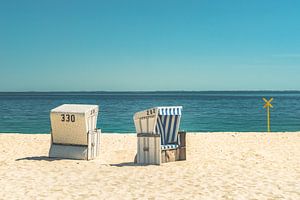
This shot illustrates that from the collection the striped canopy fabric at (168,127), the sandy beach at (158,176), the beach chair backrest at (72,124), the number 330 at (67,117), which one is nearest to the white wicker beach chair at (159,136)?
the striped canopy fabric at (168,127)

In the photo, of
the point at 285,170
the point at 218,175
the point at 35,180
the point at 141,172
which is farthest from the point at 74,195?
the point at 285,170

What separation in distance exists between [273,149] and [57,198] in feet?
32.4

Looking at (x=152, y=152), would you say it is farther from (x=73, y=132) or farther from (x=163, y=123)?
(x=73, y=132)

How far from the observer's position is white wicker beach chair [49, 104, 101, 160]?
39.3ft

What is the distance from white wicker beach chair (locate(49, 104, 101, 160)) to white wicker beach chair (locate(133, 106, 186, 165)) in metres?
1.74

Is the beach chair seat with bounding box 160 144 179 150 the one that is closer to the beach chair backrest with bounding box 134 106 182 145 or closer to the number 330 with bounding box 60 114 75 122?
the beach chair backrest with bounding box 134 106 182 145

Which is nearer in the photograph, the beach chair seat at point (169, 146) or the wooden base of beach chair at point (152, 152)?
the wooden base of beach chair at point (152, 152)

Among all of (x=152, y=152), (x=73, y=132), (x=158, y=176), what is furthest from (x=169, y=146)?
(x=73, y=132)

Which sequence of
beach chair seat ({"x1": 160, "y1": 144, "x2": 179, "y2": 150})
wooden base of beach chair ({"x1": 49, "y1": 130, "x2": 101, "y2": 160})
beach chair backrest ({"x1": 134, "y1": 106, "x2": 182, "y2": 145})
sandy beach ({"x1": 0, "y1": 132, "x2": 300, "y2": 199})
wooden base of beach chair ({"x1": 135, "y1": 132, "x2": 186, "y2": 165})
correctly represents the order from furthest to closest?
wooden base of beach chair ({"x1": 49, "y1": 130, "x2": 101, "y2": 160}), beach chair seat ({"x1": 160, "y1": 144, "x2": 179, "y2": 150}), beach chair backrest ({"x1": 134, "y1": 106, "x2": 182, "y2": 145}), wooden base of beach chair ({"x1": 135, "y1": 132, "x2": 186, "y2": 165}), sandy beach ({"x1": 0, "y1": 132, "x2": 300, "y2": 199})

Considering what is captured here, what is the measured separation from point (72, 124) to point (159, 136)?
10.2ft

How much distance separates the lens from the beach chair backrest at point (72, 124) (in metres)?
12.0

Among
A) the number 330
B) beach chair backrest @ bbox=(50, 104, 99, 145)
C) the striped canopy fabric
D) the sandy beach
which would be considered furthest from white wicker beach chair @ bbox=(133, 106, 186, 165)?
the number 330

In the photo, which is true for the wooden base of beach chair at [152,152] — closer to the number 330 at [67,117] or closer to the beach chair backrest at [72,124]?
the beach chair backrest at [72,124]

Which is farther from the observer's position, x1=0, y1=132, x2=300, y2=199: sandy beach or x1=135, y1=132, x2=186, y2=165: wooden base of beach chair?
x1=135, y1=132, x2=186, y2=165: wooden base of beach chair
